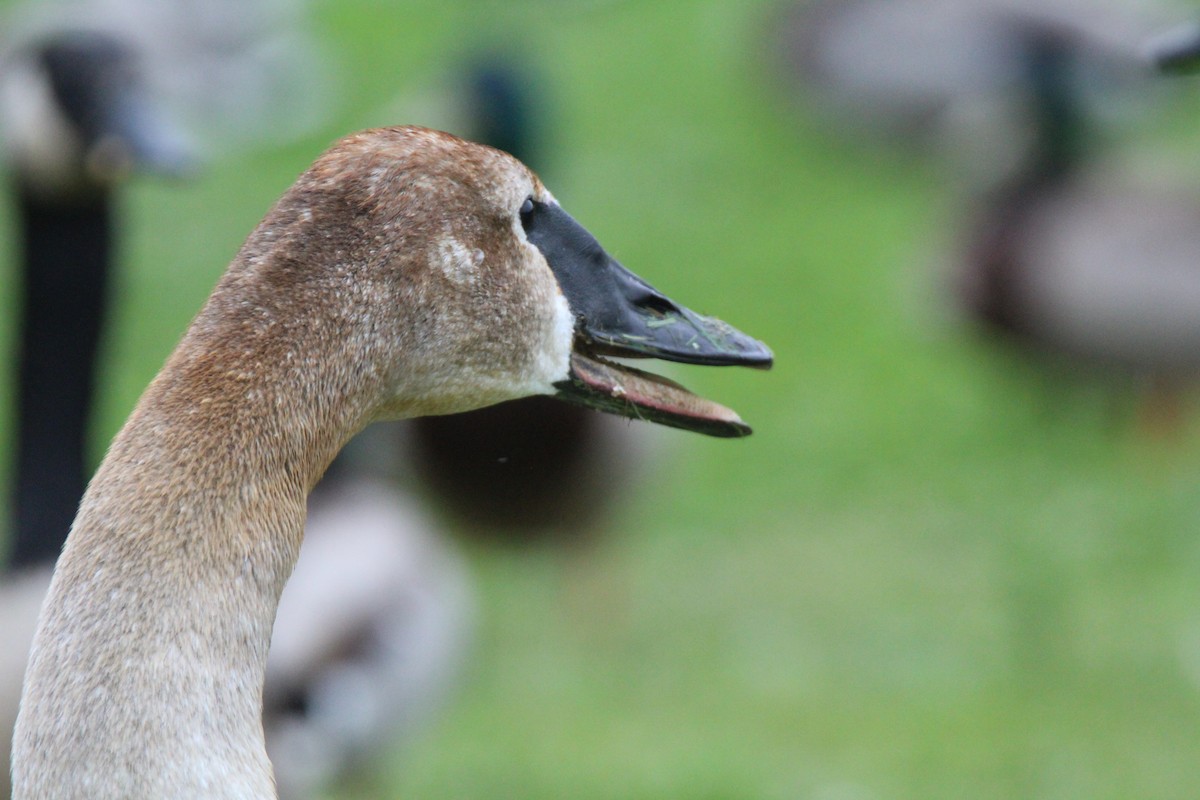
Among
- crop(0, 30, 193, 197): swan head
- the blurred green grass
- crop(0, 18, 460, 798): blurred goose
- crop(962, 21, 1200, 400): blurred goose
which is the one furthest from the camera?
crop(962, 21, 1200, 400): blurred goose

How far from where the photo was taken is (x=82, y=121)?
468 cm

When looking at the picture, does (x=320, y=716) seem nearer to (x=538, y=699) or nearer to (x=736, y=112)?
(x=538, y=699)

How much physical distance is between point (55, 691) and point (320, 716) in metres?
2.49

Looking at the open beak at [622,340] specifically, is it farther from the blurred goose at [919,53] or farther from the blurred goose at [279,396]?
the blurred goose at [919,53]

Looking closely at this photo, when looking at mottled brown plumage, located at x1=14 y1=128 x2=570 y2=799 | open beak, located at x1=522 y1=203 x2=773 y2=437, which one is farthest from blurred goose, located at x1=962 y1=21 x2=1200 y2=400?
mottled brown plumage, located at x1=14 y1=128 x2=570 y2=799

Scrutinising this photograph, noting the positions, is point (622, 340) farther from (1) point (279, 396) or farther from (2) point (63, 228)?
(2) point (63, 228)

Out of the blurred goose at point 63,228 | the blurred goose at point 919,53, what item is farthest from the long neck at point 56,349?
the blurred goose at point 919,53

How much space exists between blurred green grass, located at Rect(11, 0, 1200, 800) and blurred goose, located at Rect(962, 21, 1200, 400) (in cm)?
36

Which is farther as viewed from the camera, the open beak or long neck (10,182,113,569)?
long neck (10,182,113,569)

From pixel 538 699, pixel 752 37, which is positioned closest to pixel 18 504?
pixel 538 699

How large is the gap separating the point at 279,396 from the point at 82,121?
318 centimetres

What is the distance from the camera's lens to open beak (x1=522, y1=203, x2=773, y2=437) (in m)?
2.15

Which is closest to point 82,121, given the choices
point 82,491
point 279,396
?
point 82,491

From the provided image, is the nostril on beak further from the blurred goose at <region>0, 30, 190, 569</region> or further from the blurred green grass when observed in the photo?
the blurred green grass
